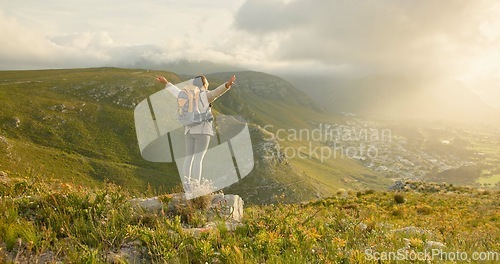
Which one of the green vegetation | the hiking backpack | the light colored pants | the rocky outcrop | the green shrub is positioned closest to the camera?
the green vegetation

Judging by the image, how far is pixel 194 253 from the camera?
17.9ft

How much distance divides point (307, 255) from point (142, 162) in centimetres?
14490

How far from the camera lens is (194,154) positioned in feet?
31.8

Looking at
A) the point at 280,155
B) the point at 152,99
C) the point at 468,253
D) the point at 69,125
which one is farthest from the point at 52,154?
the point at 468,253

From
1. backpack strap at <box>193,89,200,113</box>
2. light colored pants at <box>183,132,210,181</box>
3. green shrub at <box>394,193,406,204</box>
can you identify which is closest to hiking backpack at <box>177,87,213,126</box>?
backpack strap at <box>193,89,200,113</box>

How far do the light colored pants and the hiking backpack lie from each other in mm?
466

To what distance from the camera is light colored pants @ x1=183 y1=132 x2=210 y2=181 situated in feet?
31.4

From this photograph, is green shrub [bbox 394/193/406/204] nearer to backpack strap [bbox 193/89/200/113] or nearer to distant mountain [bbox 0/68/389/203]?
backpack strap [bbox 193/89/200/113]

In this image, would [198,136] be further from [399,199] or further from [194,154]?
[399,199]

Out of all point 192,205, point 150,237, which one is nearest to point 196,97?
point 192,205

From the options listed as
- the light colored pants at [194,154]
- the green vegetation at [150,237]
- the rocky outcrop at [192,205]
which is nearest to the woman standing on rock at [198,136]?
the light colored pants at [194,154]

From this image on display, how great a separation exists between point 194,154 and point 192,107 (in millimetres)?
1416

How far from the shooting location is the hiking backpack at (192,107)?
9.48m

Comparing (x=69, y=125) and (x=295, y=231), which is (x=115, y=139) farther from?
(x=295, y=231)
